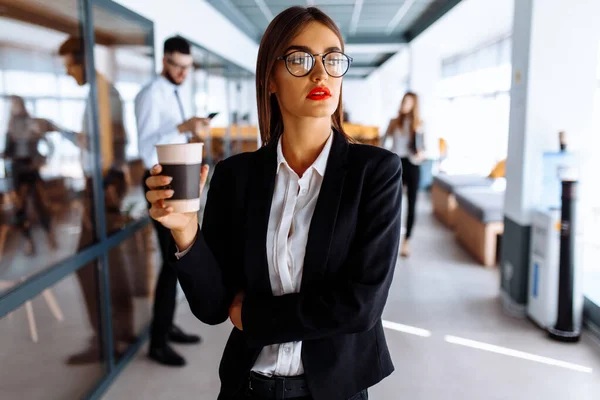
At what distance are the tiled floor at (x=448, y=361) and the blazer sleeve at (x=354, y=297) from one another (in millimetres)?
2015

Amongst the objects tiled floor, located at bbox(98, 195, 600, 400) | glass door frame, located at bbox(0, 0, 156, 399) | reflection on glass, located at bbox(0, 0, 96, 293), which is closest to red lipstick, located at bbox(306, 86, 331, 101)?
reflection on glass, located at bbox(0, 0, 96, 293)

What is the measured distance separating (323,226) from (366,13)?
8.52 metres

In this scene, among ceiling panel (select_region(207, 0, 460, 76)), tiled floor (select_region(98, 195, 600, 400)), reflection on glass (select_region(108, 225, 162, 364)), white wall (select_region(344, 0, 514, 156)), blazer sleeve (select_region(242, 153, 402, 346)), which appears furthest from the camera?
ceiling panel (select_region(207, 0, 460, 76))

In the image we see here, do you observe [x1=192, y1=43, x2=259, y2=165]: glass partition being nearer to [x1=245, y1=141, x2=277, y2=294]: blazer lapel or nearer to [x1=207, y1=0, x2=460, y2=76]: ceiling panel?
[x1=207, y1=0, x2=460, y2=76]: ceiling panel

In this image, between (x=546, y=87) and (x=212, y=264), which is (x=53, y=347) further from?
(x=546, y=87)

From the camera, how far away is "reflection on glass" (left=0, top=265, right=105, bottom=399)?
2.31 metres

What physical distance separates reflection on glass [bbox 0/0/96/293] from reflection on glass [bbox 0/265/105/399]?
0.67 feet

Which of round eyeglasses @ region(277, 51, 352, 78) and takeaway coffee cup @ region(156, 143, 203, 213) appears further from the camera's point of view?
round eyeglasses @ region(277, 51, 352, 78)

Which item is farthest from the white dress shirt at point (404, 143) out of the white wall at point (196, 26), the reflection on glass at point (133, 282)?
the reflection on glass at point (133, 282)

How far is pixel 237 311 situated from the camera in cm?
117

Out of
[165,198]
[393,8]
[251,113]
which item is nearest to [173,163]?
[165,198]

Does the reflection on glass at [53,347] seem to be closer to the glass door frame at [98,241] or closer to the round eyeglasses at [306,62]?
the glass door frame at [98,241]

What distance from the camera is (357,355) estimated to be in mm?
1199

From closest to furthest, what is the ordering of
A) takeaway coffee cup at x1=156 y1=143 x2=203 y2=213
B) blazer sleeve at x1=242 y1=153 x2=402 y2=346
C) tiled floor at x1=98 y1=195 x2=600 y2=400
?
takeaway coffee cup at x1=156 y1=143 x2=203 y2=213 → blazer sleeve at x1=242 y1=153 x2=402 y2=346 → tiled floor at x1=98 y1=195 x2=600 y2=400
